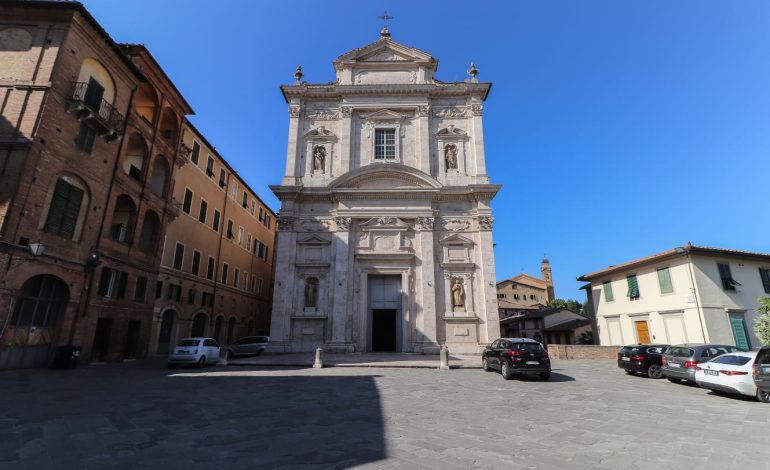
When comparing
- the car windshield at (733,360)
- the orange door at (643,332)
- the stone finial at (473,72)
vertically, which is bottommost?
the car windshield at (733,360)

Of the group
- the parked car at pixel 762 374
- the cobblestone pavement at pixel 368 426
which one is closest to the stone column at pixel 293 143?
the cobblestone pavement at pixel 368 426

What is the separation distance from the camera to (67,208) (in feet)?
50.8

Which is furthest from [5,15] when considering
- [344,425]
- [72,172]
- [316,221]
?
[344,425]

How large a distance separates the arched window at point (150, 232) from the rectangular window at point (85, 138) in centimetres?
523

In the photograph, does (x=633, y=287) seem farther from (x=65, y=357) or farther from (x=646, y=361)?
(x=65, y=357)

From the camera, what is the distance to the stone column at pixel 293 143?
2488 centimetres

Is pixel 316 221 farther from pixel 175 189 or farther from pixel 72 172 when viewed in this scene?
pixel 72 172

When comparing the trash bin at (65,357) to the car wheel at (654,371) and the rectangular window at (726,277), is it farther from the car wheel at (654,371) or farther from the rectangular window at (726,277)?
the rectangular window at (726,277)

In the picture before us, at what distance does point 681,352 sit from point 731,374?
3.63 meters

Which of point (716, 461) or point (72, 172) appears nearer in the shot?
point (716, 461)

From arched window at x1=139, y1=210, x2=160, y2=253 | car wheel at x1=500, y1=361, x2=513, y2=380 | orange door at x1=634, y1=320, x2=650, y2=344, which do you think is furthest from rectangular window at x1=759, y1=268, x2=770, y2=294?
arched window at x1=139, y1=210, x2=160, y2=253

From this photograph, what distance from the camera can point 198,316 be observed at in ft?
86.0

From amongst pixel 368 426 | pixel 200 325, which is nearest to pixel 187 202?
pixel 200 325

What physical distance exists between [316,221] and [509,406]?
1799 centimetres
